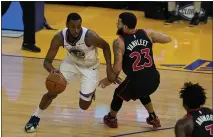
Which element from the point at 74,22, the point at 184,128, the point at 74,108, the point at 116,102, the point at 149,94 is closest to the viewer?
the point at 184,128

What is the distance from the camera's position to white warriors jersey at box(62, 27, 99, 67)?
5.22 meters

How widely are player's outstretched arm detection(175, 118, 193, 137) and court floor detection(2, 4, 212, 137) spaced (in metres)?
1.69

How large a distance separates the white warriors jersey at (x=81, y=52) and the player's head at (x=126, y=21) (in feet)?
1.24

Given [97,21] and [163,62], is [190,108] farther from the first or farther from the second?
[97,21]

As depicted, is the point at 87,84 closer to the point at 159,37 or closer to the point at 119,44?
the point at 119,44

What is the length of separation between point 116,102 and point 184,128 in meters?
1.80

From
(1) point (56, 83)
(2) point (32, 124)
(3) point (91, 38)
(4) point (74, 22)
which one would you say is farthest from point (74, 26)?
(2) point (32, 124)

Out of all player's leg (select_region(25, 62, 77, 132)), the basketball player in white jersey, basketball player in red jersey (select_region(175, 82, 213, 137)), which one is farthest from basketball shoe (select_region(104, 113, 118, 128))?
basketball player in red jersey (select_region(175, 82, 213, 137))

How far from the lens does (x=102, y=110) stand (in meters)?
6.16

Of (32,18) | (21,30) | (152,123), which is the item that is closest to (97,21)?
(21,30)

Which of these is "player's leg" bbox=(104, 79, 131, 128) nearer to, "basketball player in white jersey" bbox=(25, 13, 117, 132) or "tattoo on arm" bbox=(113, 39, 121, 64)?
"basketball player in white jersey" bbox=(25, 13, 117, 132)

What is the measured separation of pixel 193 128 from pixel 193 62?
14.9 feet

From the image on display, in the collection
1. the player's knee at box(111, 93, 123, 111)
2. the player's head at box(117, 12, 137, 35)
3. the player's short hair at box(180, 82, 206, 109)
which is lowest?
the player's knee at box(111, 93, 123, 111)

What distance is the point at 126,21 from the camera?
508 cm
